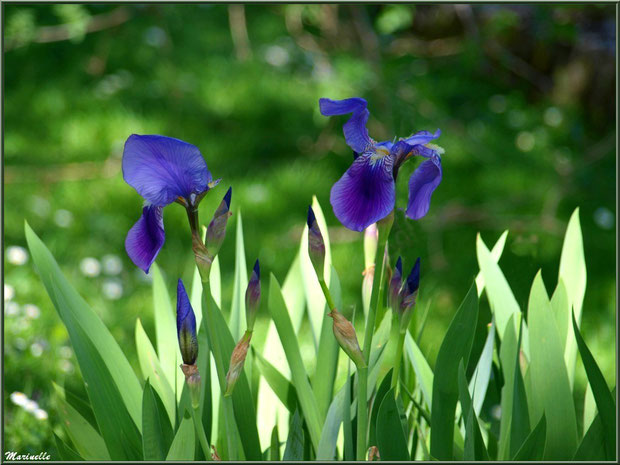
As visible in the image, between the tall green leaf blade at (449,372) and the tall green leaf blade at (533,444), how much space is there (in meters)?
0.11

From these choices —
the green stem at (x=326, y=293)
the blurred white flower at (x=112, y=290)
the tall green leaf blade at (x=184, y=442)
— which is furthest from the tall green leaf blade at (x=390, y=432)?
the blurred white flower at (x=112, y=290)

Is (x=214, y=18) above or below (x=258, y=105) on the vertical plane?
above

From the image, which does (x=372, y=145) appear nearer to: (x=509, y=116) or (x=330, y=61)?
(x=330, y=61)

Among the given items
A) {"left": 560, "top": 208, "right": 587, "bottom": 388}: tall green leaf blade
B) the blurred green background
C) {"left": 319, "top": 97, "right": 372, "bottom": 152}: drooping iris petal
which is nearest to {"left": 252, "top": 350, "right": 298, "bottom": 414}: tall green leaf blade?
{"left": 319, "top": 97, "right": 372, "bottom": 152}: drooping iris petal

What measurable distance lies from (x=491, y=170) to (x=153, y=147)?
2.62 m

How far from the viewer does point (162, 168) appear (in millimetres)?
812

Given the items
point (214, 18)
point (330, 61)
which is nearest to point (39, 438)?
point (330, 61)

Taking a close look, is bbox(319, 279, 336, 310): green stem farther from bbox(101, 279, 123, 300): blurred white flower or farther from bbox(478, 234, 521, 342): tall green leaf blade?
bbox(101, 279, 123, 300): blurred white flower

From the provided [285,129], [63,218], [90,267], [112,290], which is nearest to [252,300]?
[112,290]

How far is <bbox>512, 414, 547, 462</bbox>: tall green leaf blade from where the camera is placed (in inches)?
36.5

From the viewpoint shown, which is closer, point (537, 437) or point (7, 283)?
point (537, 437)

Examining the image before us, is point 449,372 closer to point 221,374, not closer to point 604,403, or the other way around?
point 604,403

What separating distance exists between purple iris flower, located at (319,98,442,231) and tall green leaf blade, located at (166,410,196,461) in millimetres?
329

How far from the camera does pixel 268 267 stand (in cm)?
269
